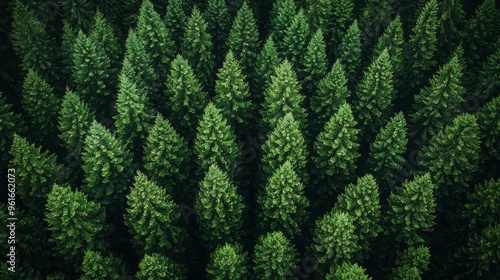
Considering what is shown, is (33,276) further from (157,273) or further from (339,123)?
(339,123)

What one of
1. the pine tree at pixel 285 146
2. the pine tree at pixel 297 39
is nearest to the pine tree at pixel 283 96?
the pine tree at pixel 285 146

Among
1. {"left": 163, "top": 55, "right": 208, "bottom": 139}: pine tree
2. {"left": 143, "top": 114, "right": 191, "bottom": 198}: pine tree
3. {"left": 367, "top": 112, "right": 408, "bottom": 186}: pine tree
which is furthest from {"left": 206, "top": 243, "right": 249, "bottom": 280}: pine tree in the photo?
{"left": 367, "top": 112, "right": 408, "bottom": 186}: pine tree

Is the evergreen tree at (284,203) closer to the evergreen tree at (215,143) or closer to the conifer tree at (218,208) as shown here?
the conifer tree at (218,208)

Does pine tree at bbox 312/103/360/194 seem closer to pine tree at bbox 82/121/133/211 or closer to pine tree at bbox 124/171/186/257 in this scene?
pine tree at bbox 124/171/186/257

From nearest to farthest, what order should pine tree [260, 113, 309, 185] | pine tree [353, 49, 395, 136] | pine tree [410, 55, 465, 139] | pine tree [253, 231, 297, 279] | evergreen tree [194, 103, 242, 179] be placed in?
pine tree [253, 231, 297, 279] → evergreen tree [194, 103, 242, 179] → pine tree [260, 113, 309, 185] → pine tree [410, 55, 465, 139] → pine tree [353, 49, 395, 136]

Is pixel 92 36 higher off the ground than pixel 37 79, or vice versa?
A: pixel 92 36

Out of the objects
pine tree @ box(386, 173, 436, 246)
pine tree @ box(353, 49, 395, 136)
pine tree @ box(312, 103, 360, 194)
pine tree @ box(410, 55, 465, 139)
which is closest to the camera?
pine tree @ box(386, 173, 436, 246)

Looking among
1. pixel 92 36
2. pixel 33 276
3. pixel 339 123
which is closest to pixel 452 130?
pixel 339 123
